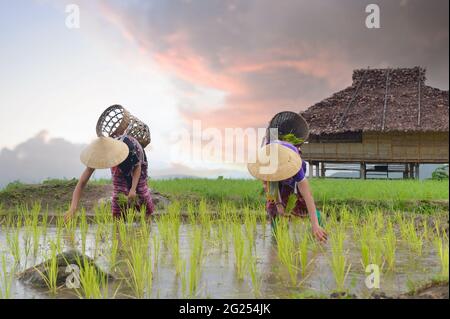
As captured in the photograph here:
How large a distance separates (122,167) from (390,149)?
15.8 m

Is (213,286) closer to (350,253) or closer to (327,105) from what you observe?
(350,253)

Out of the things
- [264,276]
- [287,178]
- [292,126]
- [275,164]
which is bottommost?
[264,276]

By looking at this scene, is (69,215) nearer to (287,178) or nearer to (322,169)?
(287,178)

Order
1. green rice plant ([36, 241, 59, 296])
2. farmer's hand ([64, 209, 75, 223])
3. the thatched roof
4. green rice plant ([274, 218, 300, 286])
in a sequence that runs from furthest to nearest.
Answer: the thatched roof < farmer's hand ([64, 209, 75, 223]) < green rice plant ([274, 218, 300, 286]) < green rice plant ([36, 241, 59, 296])

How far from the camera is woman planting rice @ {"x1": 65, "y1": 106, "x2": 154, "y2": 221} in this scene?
4.98m

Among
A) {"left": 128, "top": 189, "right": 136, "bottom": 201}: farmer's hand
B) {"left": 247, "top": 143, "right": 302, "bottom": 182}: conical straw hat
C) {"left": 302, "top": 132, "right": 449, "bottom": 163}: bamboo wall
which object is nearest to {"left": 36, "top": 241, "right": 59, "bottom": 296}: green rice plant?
{"left": 247, "top": 143, "right": 302, "bottom": 182}: conical straw hat

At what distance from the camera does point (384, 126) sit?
1922cm

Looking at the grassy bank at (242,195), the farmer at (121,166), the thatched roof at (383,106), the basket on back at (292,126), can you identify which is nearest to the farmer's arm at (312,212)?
the basket on back at (292,126)

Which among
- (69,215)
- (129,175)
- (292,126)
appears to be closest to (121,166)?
(129,175)

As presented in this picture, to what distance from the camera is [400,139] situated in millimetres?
19719

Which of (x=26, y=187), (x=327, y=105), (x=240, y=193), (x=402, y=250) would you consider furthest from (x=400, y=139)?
(x=402, y=250)

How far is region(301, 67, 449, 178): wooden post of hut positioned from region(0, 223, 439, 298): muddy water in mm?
15009

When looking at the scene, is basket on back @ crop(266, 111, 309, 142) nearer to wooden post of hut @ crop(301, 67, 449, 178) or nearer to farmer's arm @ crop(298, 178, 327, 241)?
farmer's arm @ crop(298, 178, 327, 241)

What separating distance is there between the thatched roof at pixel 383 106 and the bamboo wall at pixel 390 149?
574mm
